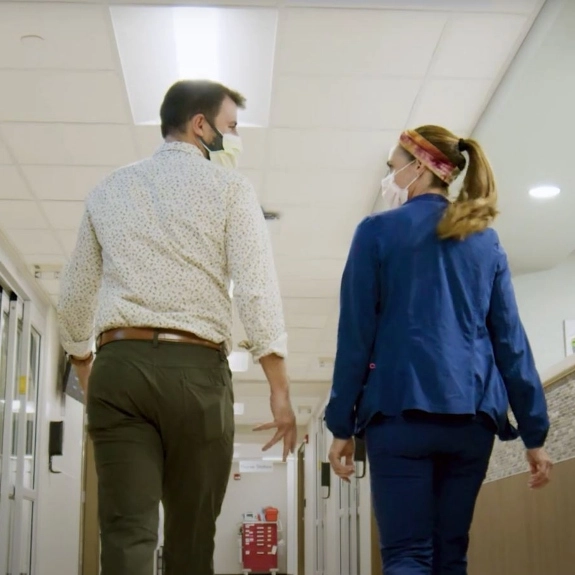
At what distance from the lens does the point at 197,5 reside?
4.00 meters

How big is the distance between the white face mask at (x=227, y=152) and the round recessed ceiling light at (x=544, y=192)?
3.73 metres

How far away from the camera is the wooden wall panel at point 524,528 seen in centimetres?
350

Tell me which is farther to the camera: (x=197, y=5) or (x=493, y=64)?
(x=493, y=64)

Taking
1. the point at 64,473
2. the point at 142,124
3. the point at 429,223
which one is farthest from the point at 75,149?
the point at 64,473

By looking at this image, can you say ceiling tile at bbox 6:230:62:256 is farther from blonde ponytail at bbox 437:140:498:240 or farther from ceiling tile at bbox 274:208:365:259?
blonde ponytail at bbox 437:140:498:240

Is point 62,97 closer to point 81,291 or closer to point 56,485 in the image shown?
point 81,291

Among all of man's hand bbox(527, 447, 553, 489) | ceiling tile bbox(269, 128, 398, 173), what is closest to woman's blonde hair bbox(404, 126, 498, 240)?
man's hand bbox(527, 447, 553, 489)

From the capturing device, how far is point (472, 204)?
7.19 feet

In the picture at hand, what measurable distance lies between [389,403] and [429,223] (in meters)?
0.43

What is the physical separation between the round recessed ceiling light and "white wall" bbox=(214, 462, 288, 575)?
1693cm

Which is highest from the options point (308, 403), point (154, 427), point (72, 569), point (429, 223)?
point (308, 403)

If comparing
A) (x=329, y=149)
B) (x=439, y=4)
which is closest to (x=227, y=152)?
(x=439, y=4)

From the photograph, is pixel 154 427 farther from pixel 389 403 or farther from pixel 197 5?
pixel 197 5

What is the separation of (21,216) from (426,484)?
205 inches
